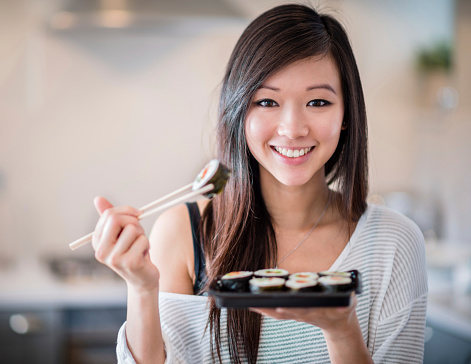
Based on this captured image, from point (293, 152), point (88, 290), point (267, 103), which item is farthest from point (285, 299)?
point (88, 290)

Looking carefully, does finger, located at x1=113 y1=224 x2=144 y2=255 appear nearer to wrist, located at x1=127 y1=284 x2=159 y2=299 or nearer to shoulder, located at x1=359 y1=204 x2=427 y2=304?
wrist, located at x1=127 y1=284 x2=159 y2=299

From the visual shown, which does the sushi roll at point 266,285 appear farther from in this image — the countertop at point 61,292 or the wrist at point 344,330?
the countertop at point 61,292

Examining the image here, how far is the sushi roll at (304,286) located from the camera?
101 cm

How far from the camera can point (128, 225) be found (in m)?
0.98

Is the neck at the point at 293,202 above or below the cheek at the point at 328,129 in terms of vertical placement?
below

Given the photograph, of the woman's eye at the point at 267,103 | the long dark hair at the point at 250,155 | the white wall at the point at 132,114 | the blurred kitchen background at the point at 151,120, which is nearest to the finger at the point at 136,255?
the long dark hair at the point at 250,155

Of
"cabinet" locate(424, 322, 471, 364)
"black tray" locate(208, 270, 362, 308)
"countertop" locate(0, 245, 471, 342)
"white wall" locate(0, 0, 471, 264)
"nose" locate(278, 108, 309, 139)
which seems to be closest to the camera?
"black tray" locate(208, 270, 362, 308)

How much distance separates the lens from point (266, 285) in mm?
1024

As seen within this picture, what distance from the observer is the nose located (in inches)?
47.8

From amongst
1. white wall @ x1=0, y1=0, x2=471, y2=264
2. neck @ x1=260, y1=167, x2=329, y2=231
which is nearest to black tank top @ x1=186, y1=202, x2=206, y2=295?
neck @ x1=260, y1=167, x2=329, y2=231

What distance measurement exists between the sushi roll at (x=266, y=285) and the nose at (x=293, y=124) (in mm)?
349

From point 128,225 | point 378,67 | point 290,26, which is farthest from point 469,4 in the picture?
point 128,225

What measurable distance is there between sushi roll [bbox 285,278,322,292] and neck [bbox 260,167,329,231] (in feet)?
1.42

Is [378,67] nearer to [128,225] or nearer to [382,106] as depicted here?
[382,106]
